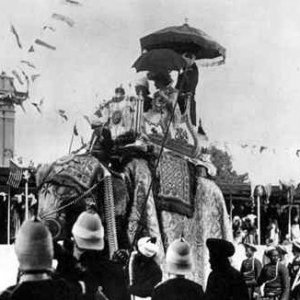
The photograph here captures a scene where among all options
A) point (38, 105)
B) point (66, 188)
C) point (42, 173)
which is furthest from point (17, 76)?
point (66, 188)

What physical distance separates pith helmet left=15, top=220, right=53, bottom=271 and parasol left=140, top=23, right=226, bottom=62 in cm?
505

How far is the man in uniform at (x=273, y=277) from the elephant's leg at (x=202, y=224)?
0.44 m

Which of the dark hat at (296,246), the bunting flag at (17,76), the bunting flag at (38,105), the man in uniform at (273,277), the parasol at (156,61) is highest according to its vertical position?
the parasol at (156,61)

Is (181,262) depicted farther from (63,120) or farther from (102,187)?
(63,120)

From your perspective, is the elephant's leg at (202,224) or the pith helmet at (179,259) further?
the elephant's leg at (202,224)

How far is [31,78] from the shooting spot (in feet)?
24.2

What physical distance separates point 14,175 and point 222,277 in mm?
4176

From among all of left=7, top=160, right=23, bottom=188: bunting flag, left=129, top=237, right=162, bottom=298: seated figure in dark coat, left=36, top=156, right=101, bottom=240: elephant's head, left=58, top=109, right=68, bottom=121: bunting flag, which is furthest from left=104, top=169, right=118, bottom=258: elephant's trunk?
left=7, top=160, right=23, bottom=188: bunting flag

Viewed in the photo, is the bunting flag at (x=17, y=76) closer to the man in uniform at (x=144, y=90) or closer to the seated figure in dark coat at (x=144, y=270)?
the man in uniform at (x=144, y=90)

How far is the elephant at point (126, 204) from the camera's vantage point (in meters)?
6.84

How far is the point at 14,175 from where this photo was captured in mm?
8461

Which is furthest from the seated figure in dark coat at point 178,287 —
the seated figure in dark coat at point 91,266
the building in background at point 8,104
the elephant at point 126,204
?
the building in background at point 8,104

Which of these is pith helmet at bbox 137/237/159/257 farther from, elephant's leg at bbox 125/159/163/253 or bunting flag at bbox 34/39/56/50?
bunting flag at bbox 34/39/56/50

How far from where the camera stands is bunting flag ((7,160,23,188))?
27.2 feet
